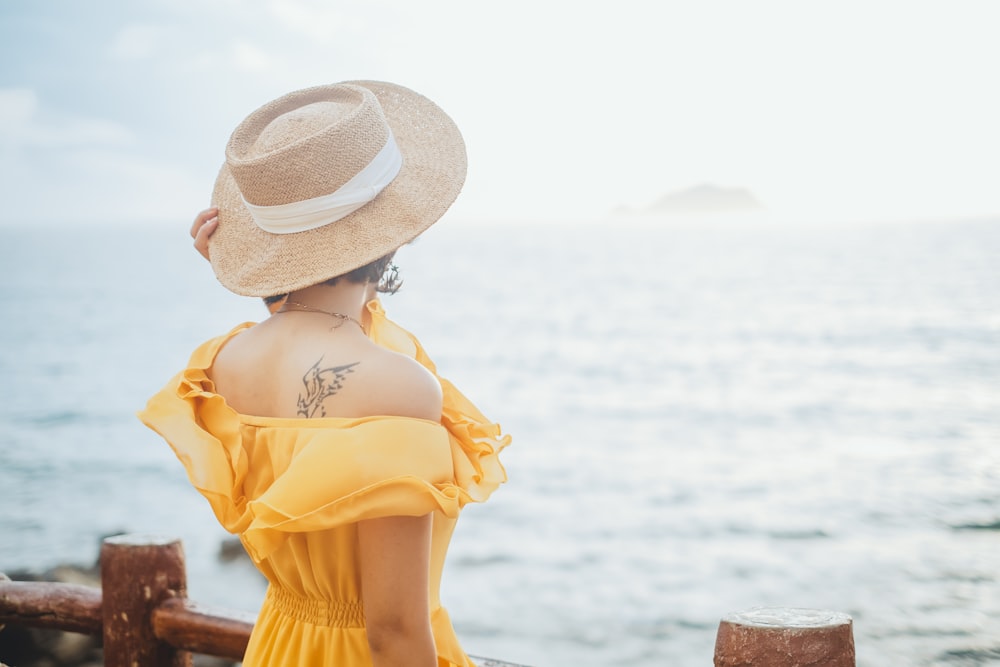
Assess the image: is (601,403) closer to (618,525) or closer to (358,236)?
(618,525)

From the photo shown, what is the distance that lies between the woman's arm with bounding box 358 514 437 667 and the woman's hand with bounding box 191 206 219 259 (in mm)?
794

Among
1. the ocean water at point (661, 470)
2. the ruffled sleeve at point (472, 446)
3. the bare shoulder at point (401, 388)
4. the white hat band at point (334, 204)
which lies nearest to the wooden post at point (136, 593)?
the ruffled sleeve at point (472, 446)

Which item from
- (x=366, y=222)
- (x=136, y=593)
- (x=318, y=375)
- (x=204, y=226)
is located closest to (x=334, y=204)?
(x=366, y=222)

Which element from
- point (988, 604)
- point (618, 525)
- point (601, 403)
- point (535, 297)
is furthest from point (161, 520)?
point (535, 297)

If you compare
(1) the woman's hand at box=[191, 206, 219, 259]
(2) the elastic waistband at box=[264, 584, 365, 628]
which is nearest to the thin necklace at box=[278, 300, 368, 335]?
(1) the woman's hand at box=[191, 206, 219, 259]

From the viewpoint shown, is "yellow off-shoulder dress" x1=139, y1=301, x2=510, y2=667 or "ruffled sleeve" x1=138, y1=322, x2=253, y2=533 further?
"ruffled sleeve" x1=138, y1=322, x2=253, y2=533

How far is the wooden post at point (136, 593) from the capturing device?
3.83m

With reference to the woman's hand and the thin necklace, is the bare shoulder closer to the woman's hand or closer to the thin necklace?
the thin necklace

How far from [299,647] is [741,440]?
2150 centimetres

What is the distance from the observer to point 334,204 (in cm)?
187

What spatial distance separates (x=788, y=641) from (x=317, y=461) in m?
1.14

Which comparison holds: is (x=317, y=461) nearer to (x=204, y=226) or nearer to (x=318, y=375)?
(x=318, y=375)

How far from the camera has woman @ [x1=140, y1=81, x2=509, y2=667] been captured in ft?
5.69

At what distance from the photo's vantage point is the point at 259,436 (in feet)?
6.18
